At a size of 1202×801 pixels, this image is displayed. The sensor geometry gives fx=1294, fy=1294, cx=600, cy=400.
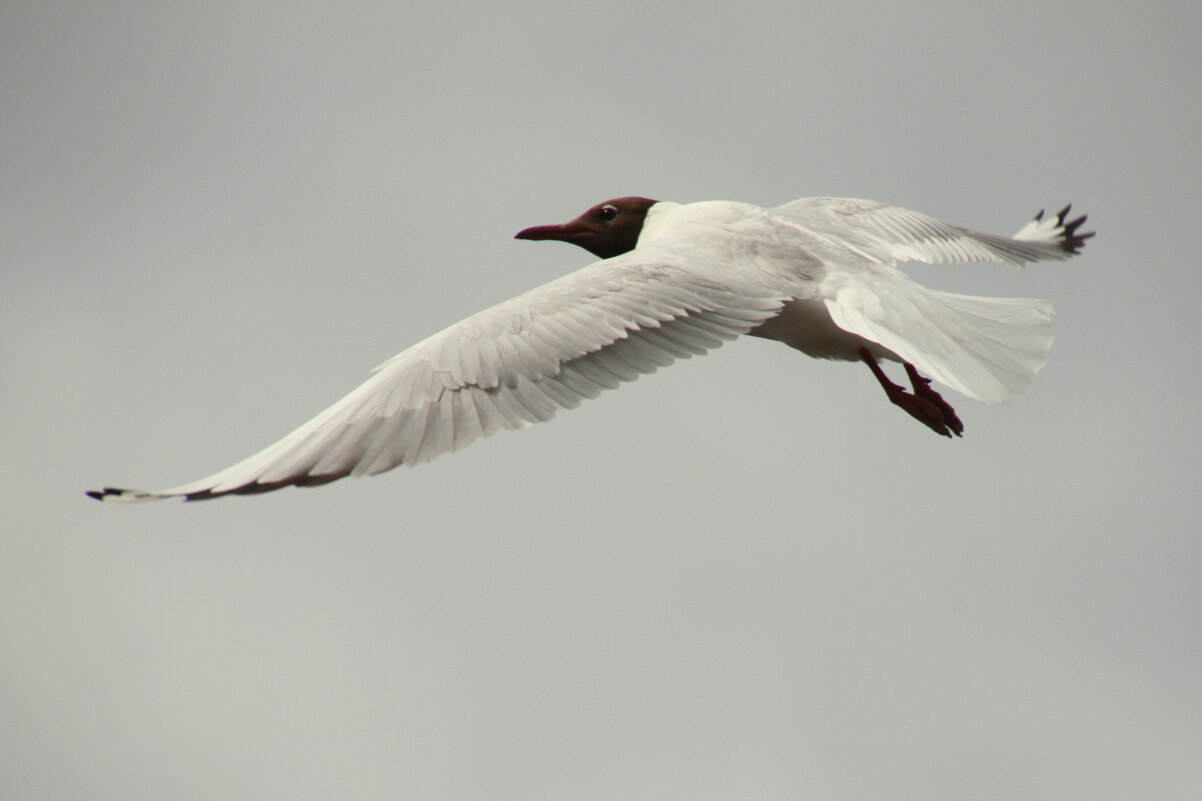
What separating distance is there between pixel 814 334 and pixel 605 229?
1.75m

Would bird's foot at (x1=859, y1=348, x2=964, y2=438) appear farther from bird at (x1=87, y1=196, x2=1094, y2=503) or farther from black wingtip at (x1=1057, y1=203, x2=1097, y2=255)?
black wingtip at (x1=1057, y1=203, x2=1097, y2=255)

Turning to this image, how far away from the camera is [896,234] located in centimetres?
689

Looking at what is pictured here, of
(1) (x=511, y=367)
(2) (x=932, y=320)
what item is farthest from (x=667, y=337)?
(2) (x=932, y=320)

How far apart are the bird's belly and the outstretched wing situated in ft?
1.26

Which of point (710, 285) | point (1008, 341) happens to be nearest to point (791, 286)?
point (710, 285)

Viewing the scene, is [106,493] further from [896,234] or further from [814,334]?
[896,234]

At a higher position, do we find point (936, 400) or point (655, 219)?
point (655, 219)

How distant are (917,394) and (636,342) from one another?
2026mm

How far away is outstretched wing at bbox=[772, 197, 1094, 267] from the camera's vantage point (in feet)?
20.6

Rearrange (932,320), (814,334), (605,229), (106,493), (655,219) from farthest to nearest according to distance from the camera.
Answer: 1. (605,229)
2. (655,219)
3. (814,334)
4. (932,320)
5. (106,493)

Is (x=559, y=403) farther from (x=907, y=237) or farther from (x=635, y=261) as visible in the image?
(x=907, y=237)

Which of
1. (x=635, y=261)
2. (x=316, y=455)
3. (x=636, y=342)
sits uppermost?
(x=635, y=261)

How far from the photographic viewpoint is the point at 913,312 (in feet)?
17.0

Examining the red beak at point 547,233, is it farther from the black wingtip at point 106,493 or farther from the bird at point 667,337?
the black wingtip at point 106,493
